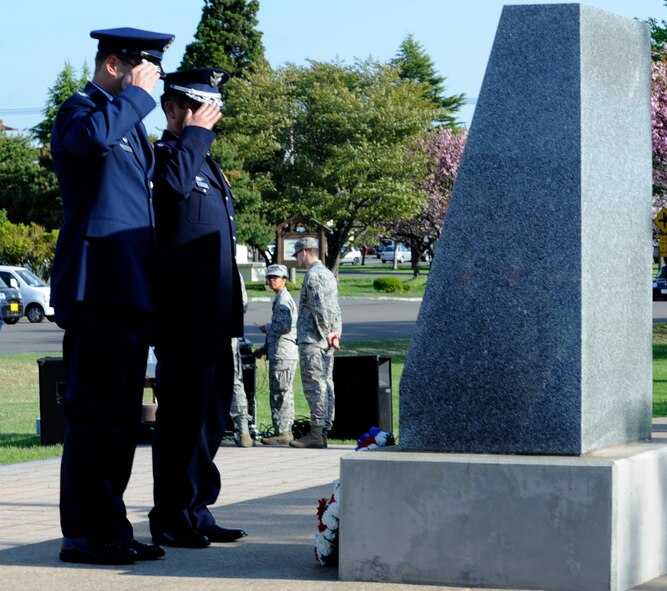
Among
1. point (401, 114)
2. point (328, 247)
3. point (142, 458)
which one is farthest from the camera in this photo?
point (328, 247)

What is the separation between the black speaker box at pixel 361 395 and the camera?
483 inches

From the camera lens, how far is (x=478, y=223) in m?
4.95

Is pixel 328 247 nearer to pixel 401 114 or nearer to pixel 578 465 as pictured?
pixel 401 114

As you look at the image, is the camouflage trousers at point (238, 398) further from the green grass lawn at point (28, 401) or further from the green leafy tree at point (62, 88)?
the green leafy tree at point (62, 88)

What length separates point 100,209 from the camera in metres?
5.12

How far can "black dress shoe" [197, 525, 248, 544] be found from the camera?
224 inches

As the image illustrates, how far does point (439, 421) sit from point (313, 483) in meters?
3.87

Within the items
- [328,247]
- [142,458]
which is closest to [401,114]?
[328,247]

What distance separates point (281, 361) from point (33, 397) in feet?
18.9

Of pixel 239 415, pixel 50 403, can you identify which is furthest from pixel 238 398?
pixel 50 403

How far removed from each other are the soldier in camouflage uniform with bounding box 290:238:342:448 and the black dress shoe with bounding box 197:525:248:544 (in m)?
5.93

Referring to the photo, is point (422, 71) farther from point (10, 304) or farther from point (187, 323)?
point (187, 323)

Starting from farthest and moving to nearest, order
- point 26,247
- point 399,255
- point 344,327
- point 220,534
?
point 399,255 < point 26,247 < point 344,327 < point 220,534

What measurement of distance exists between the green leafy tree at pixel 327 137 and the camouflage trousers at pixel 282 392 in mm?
41878
